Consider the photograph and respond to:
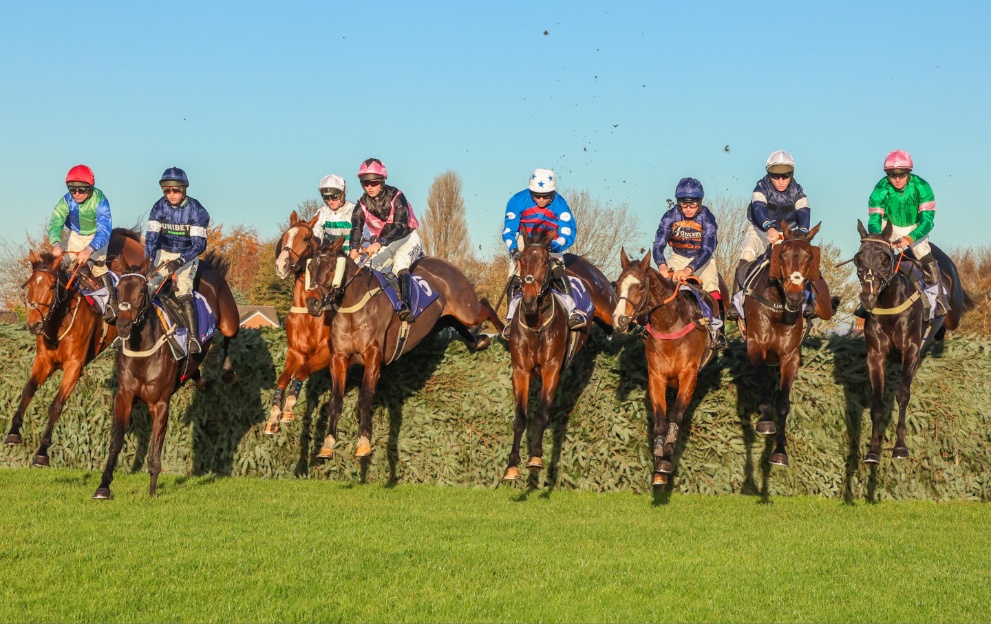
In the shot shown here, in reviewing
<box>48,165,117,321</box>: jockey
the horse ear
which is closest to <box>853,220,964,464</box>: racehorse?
the horse ear

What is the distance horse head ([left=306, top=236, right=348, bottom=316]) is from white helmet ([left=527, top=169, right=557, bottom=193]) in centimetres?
225

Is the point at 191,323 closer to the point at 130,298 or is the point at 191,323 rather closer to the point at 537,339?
the point at 130,298

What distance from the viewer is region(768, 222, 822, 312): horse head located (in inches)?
417

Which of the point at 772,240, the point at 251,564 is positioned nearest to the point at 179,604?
the point at 251,564

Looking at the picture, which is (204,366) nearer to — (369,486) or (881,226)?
(369,486)

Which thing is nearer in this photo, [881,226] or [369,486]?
[881,226]

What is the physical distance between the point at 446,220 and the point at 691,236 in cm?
4002

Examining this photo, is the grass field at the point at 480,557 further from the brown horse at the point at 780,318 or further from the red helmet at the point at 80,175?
the red helmet at the point at 80,175

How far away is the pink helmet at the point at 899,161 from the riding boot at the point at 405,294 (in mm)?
5294

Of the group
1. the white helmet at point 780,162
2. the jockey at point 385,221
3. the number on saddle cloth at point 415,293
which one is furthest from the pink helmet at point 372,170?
the white helmet at point 780,162

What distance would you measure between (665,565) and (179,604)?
10.9 ft

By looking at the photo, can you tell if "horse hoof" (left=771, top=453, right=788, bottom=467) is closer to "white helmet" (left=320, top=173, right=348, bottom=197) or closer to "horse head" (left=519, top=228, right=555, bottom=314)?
"horse head" (left=519, top=228, right=555, bottom=314)

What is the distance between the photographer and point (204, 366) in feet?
45.4

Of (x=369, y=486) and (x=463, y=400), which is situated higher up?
(x=463, y=400)
